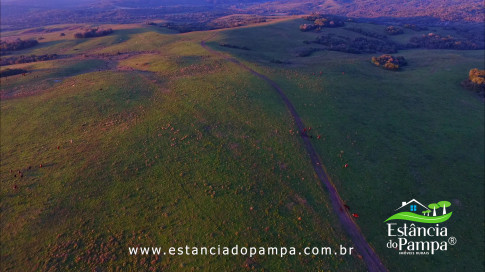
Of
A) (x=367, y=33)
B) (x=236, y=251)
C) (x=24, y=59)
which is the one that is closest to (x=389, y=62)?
(x=367, y=33)

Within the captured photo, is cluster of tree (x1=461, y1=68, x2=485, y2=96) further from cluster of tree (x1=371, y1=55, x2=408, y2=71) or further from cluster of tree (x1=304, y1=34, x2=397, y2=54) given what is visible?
cluster of tree (x1=304, y1=34, x2=397, y2=54)

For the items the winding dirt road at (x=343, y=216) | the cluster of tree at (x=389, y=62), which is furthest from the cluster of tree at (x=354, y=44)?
the winding dirt road at (x=343, y=216)

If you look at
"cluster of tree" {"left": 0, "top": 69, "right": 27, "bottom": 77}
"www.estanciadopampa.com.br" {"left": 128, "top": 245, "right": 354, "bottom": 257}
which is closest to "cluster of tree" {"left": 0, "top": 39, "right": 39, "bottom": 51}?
"cluster of tree" {"left": 0, "top": 69, "right": 27, "bottom": 77}

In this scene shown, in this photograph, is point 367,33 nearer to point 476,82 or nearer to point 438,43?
point 438,43

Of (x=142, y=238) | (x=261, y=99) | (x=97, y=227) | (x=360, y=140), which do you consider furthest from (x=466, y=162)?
(x=97, y=227)

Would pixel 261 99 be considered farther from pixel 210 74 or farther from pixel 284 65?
pixel 284 65

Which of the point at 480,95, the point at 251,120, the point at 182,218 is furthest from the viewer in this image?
the point at 480,95

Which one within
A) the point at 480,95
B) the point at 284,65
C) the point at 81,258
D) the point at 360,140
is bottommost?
the point at 81,258
